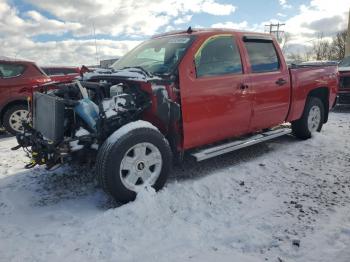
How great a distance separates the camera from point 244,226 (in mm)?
3352

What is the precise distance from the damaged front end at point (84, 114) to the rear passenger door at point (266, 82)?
5.17ft

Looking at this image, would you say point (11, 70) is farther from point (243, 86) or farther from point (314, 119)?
point (314, 119)

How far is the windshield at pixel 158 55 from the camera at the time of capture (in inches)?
176

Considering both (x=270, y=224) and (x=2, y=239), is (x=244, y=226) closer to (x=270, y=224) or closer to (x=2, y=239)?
(x=270, y=224)

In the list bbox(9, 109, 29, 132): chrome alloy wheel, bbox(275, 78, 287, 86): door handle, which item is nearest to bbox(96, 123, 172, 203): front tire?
bbox(275, 78, 287, 86): door handle

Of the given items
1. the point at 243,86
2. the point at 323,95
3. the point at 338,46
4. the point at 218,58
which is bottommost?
the point at 323,95

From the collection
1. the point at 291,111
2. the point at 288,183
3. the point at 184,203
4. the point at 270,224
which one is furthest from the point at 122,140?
the point at 291,111

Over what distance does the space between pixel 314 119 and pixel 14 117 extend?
628 cm

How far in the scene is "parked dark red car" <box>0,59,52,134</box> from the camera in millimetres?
7828

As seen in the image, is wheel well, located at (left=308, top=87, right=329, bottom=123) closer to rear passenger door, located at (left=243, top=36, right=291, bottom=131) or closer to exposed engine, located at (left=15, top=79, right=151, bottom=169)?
rear passenger door, located at (left=243, top=36, right=291, bottom=131)

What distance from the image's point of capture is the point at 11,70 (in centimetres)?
808

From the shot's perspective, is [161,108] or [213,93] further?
[213,93]

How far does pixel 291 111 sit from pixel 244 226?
10.3 feet

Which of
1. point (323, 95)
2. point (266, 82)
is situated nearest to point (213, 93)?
point (266, 82)
